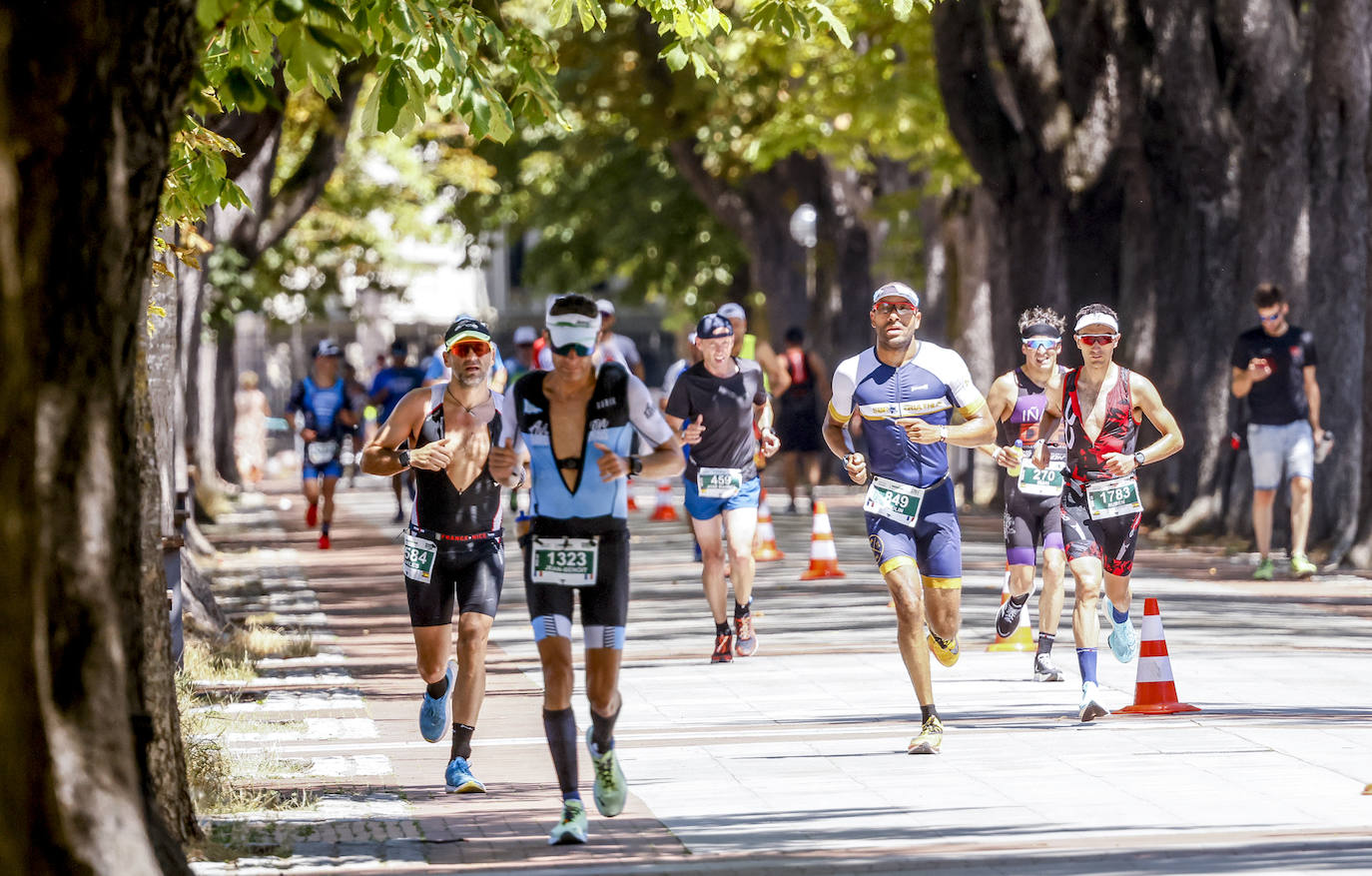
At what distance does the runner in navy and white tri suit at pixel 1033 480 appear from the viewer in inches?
471

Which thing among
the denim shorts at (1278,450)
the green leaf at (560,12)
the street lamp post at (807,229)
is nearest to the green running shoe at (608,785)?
the green leaf at (560,12)

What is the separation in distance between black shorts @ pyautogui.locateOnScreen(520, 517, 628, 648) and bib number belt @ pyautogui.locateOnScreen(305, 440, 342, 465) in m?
15.0

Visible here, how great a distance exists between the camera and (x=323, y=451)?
22906mm

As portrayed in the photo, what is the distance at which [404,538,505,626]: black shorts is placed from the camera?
909 centimetres

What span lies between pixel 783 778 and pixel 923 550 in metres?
1.45

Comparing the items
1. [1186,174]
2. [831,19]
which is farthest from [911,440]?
[1186,174]

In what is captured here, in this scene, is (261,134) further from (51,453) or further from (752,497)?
(51,453)

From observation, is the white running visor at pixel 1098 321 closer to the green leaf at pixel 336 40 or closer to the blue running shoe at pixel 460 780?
the blue running shoe at pixel 460 780

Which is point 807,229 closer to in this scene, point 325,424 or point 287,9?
point 325,424

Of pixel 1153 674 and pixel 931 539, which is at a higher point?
pixel 931 539

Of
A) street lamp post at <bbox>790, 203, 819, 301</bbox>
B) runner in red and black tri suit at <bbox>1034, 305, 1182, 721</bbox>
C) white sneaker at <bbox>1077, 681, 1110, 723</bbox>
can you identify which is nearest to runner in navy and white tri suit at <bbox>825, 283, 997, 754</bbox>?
white sneaker at <bbox>1077, 681, 1110, 723</bbox>

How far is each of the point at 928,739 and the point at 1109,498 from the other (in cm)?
226

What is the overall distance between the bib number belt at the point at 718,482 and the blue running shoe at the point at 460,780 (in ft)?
15.7

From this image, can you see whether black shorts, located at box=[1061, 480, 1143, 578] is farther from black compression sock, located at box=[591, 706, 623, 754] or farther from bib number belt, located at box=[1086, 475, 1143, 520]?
black compression sock, located at box=[591, 706, 623, 754]
